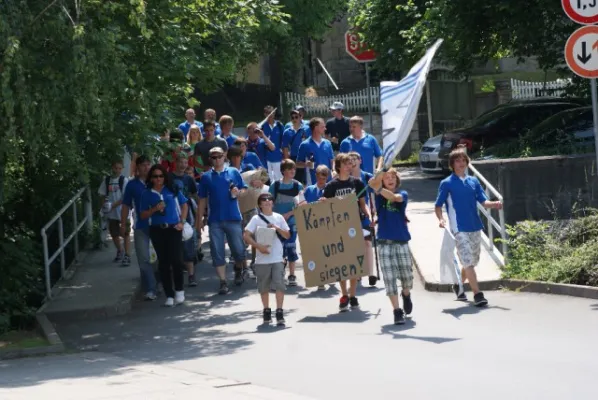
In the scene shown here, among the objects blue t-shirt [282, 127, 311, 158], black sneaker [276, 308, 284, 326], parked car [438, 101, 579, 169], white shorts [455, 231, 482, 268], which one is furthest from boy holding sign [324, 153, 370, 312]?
parked car [438, 101, 579, 169]

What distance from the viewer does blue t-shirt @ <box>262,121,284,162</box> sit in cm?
2152

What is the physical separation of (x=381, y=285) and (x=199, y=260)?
425cm

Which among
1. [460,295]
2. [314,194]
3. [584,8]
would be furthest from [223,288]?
[584,8]

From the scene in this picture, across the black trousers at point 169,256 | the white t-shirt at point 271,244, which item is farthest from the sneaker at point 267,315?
the black trousers at point 169,256

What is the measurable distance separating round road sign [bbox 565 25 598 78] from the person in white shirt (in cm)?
385

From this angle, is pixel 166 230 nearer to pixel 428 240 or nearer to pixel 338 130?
pixel 428 240

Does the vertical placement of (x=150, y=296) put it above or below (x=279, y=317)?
above

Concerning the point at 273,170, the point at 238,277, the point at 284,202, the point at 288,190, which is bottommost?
the point at 238,277

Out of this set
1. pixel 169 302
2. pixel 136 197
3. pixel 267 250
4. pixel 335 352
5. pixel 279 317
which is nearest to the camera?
pixel 335 352

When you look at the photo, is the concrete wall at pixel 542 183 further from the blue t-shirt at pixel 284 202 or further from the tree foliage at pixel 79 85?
the tree foliage at pixel 79 85

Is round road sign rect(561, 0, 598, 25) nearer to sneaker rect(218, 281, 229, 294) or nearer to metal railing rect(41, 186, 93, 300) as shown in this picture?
sneaker rect(218, 281, 229, 294)

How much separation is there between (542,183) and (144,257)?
6.08m

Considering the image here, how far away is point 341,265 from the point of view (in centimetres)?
1407

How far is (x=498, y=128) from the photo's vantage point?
1078 inches
